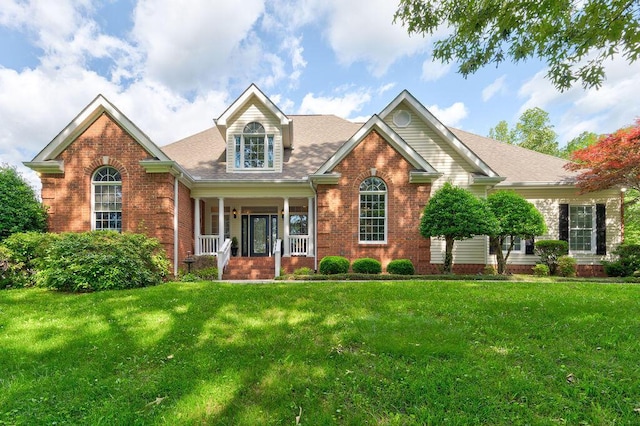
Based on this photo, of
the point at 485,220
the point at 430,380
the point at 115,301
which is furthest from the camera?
the point at 485,220

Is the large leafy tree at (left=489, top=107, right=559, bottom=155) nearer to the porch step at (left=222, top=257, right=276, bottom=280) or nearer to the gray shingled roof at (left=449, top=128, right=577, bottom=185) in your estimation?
the gray shingled roof at (left=449, top=128, right=577, bottom=185)

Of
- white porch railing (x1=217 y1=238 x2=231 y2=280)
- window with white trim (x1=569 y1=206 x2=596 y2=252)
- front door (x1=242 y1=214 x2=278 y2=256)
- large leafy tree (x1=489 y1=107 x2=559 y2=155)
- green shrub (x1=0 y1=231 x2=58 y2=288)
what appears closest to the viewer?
green shrub (x1=0 y1=231 x2=58 y2=288)

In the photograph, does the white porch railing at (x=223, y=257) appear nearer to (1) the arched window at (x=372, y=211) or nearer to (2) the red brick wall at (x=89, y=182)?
(2) the red brick wall at (x=89, y=182)

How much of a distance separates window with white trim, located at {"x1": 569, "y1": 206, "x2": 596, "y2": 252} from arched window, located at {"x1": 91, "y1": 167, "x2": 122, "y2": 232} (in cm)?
A: 1800

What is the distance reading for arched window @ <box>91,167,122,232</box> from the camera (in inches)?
445

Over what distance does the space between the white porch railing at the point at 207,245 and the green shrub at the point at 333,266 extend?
16.2 feet

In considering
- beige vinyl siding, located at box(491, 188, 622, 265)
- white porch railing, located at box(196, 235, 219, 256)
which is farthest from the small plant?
white porch railing, located at box(196, 235, 219, 256)

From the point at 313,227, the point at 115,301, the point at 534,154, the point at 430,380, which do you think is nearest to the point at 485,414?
the point at 430,380

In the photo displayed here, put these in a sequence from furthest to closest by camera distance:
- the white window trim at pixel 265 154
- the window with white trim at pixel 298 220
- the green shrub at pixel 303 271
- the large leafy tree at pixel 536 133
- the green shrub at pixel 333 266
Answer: the large leafy tree at pixel 536 133, the window with white trim at pixel 298 220, the white window trim at pixel 265 154, the green shrub at pixel 303 271, the green shrub at pixel 333 266

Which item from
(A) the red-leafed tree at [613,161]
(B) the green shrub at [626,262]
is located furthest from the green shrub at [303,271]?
(B) the green shrub at [626,262]

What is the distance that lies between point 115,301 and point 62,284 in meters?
2.75

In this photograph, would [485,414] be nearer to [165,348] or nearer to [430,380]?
[430,380]

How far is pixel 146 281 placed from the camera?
361 inches

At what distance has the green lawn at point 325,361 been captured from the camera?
9.57 feet
